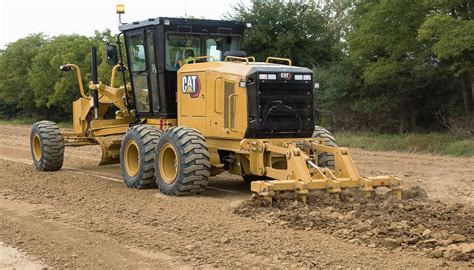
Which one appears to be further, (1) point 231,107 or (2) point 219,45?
(2) point 219,45

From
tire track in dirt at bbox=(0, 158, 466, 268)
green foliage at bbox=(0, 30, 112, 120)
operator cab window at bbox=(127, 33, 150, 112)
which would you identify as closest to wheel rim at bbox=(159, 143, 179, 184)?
tire track in dirt at bbox=(0, 158, 466, 268)

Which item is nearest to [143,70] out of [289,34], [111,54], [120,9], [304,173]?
[111,54]

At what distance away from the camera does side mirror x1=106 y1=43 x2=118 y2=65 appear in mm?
12141

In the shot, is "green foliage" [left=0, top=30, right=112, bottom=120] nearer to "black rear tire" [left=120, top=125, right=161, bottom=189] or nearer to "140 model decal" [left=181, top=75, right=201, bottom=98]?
"black rear tire" [left=120, top=125, right=161, bottom=189]

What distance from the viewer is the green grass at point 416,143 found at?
18000 mm

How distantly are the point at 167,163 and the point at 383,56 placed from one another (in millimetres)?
13842

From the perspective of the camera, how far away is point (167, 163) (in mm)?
10070

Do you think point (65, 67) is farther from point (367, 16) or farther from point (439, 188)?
point (367, 16)

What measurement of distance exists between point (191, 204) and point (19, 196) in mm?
3079

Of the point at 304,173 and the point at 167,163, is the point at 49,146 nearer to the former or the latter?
the point at 167,163

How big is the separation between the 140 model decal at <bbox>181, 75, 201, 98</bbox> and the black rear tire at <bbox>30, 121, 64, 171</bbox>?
398cm

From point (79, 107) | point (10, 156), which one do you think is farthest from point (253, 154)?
point (10, 156)

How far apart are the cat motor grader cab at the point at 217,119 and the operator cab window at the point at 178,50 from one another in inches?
Result: 0.7

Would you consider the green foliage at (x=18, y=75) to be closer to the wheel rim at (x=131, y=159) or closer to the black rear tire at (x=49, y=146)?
the black rear tire at (x=49, y=146)
